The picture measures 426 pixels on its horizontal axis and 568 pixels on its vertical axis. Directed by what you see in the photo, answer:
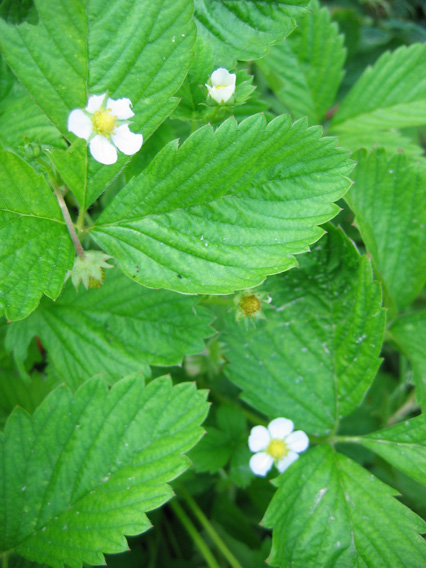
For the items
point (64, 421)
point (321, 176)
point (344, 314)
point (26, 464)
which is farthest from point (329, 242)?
point (26, 464)

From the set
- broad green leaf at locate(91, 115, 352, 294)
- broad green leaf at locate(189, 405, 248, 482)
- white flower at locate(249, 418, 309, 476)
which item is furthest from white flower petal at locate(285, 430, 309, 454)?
broad green leaf at locate(91, 115, 352, 294)

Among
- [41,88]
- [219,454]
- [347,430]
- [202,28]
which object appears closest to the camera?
[41,88]

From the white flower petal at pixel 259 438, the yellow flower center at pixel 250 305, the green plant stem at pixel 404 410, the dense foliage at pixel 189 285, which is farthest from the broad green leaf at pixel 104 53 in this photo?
the green plant stem at pixel 404 410

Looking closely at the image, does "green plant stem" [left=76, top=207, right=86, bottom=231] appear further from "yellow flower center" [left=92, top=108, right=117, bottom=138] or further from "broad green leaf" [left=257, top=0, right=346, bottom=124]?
"broad green leaf" [left=257, top=0, right=346, bottom=124]

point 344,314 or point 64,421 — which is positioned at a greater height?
point 64,421

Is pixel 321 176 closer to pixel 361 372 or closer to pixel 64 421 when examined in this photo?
pixel 361 372

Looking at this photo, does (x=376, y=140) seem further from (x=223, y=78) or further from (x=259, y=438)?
(x=259, y=438)
